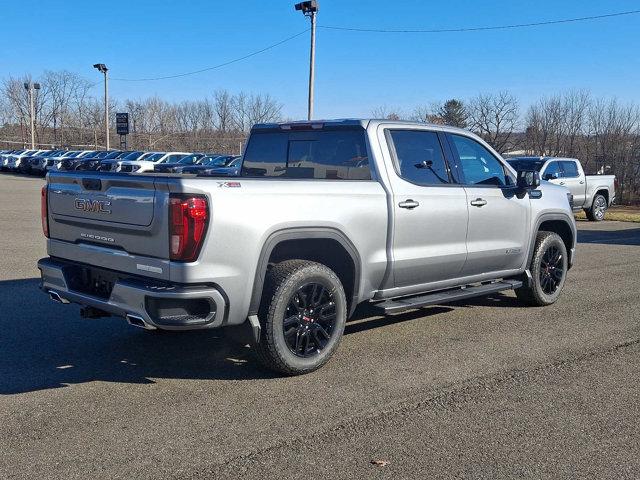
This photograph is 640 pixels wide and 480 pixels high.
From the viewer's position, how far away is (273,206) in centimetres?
485

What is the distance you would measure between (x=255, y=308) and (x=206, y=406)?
2.50 feet

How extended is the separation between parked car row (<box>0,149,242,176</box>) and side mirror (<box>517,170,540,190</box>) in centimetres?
1682

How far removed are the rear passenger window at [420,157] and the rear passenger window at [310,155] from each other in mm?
355

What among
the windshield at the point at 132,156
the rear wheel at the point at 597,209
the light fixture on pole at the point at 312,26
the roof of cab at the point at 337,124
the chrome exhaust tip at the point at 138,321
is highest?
the light fixture on pole at the point at 312,26

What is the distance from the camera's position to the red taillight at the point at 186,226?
440cm

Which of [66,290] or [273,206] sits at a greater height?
[273,206]

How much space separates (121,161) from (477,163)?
28.2 m

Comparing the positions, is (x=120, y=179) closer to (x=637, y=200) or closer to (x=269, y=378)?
(x=269, y=378)

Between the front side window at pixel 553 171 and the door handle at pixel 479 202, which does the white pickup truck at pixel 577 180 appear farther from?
the door handle at pixel 479 202

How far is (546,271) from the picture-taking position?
25.5 feet

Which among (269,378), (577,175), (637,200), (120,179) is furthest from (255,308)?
(637,200)

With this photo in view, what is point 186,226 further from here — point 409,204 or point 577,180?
Result: point 577,180

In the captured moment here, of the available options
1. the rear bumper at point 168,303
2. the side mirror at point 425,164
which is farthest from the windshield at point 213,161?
the rear bumper at point 168,303

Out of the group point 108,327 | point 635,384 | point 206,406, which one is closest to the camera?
point 206,406
